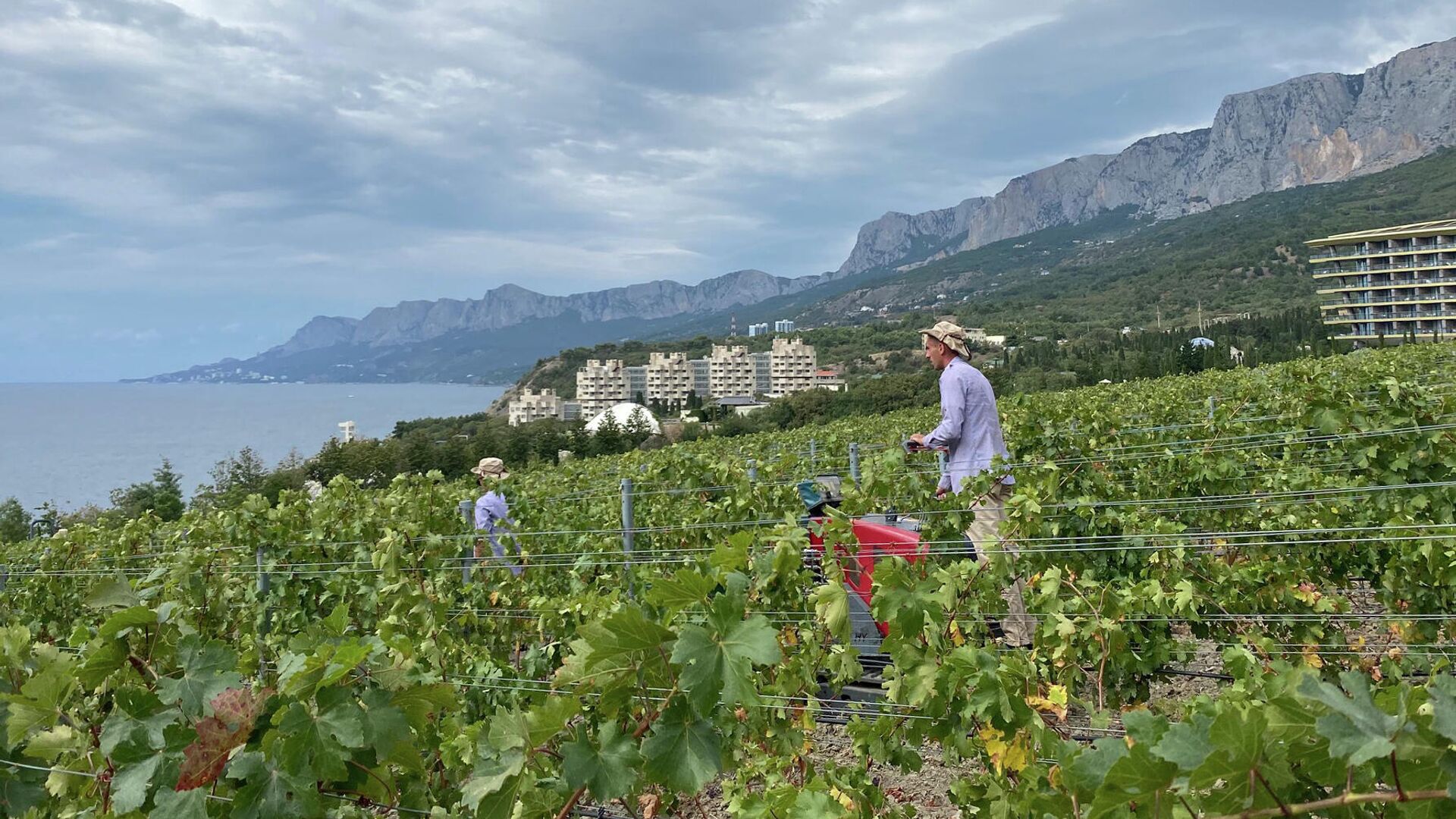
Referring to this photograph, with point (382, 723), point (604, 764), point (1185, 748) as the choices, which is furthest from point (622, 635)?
point (1185, 748)

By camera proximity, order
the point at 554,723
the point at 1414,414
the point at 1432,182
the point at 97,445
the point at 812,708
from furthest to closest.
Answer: the point at 97,445
the point at 1432,182
the point at 1414,414
the point at 812,708
the point at 554,723

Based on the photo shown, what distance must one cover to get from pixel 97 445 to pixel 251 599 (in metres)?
202

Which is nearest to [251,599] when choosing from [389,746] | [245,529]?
[245,529]

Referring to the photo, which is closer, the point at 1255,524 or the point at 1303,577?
the point at 1303,577

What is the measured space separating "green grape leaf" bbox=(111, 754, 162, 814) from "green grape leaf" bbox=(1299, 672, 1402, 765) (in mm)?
1725

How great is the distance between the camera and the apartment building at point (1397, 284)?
276ft

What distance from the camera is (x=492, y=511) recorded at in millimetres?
6477

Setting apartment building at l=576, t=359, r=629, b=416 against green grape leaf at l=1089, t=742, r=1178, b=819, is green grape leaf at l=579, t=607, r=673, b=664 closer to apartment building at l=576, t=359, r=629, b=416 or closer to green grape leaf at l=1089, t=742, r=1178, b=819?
green grape leaf at l=1089, t=742, r=1178, b=819

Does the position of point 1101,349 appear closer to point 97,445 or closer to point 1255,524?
point 1255,524

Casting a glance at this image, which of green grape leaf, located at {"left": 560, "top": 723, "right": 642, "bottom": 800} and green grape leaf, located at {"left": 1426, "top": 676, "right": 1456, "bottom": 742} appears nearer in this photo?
green grape leaf, located at {"left": 1426, "top": 676, "right": 1456, "bottom": 742}

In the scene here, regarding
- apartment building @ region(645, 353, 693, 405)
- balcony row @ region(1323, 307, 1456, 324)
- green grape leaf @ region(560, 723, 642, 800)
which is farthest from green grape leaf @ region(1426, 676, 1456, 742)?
apartment building @ region(645, 353, 693, 405)

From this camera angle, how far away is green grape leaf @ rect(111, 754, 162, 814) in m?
1.46

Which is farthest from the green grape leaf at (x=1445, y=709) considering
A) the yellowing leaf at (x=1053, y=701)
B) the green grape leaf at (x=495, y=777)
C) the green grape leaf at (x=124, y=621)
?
the green grape leaf at (x=124, y=621)

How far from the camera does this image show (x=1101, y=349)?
86.7 metres
